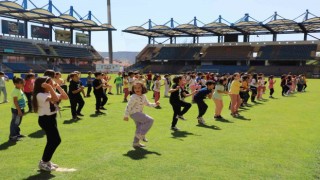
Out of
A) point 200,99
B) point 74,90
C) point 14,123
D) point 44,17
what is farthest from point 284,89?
point 44,17

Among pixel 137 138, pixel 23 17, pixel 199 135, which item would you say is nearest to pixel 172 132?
pixel 199 135

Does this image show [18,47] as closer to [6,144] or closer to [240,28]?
[240,28]

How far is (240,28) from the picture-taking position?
68000 mm

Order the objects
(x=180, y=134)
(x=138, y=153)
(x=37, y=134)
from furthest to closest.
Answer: (x=180, y=134) → (x=37, y=134) → (x=138, y=153)

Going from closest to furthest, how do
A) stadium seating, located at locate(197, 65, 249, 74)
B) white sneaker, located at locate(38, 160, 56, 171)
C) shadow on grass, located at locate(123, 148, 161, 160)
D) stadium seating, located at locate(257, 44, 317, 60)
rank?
white sneaker, located at locate(38, 160, 56, 171), shadow on grass, located at locate(123, 148, 161, 160), stadium seating, located at locate(257, 44, 317, 60), stadium seating, located at locate(197, 65, 249, 74)

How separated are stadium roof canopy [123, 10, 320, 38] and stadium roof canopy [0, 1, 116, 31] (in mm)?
8245

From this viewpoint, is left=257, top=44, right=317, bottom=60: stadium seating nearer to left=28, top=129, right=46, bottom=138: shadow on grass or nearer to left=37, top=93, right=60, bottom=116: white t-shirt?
left=28, top=129, right=46, bottom=138: shadow on grass

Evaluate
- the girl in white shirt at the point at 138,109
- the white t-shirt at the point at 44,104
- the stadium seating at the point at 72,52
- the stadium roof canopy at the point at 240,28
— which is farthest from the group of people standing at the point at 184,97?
the stadium seating at the point at 72,52

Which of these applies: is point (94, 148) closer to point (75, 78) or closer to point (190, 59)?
point (75, 78)

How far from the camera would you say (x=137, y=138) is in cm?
776

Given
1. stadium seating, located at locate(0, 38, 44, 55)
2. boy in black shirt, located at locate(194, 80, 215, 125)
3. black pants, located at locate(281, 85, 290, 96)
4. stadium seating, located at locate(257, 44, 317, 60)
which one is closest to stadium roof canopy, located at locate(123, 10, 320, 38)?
stadium seating, located at locate(257, 44, 317, 60)

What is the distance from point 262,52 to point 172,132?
64730mm

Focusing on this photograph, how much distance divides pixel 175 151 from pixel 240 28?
63901mm

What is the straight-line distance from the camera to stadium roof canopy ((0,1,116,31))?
5708cm
